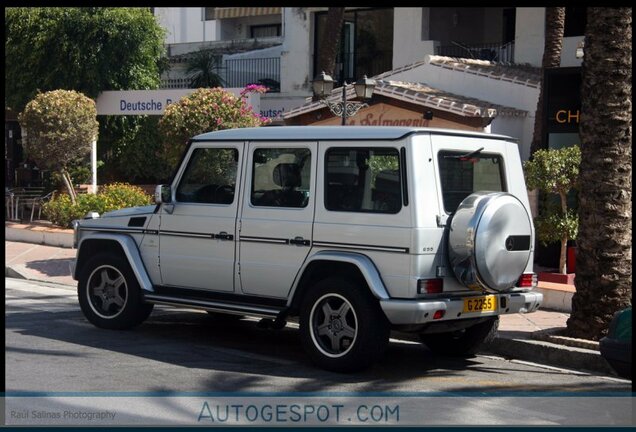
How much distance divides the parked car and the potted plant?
644 centimetres

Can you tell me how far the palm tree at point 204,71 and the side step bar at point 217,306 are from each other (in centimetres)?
1806

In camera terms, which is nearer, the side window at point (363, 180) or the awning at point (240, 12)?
the side window at point (363, 180)

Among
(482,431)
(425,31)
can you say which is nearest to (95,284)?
(482,431)

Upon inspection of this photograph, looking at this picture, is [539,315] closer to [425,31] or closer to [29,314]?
[29,314]

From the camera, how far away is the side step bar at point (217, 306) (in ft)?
29.3

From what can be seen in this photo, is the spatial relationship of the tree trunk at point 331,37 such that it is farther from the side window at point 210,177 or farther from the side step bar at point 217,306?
the side step bar at point 217,306

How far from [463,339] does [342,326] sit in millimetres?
1646

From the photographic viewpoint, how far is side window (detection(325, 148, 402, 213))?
8344mm

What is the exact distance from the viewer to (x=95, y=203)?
62.8 ft

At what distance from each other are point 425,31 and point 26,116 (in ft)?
30.2

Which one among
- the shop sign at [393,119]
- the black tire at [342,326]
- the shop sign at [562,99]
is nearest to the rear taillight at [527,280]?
the black tire at [342,326]

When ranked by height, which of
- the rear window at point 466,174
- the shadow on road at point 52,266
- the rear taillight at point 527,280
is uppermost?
the rear window at point 466,174

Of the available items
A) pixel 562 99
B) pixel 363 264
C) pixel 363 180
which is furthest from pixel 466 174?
pixel 562 99

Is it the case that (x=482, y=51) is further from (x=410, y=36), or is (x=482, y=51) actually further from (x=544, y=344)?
(x=544, y=344)
